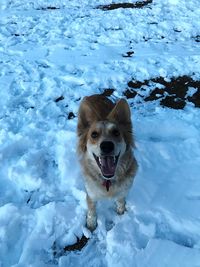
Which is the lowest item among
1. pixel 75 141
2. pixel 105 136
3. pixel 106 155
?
pixel 75 141

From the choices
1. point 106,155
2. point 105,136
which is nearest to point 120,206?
point 106,155

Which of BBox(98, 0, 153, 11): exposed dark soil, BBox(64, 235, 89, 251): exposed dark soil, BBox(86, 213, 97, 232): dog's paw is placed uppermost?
BBox(86, 213, 97, 232): dog's paw

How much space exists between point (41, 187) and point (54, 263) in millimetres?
1235

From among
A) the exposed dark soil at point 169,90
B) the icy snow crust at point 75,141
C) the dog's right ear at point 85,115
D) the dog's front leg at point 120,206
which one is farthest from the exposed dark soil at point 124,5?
the dog's front leg at point 120,206

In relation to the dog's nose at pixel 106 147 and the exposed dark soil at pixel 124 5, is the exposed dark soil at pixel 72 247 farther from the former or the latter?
the exposed dark soil at pixel 124 5

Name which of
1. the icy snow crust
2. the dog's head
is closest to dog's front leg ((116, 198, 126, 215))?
the icy snow crust

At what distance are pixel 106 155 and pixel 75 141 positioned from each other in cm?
201

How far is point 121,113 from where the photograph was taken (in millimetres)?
4305

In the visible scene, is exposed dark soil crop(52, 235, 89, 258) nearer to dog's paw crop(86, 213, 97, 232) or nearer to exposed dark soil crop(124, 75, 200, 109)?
dog's paw crop(86, 213, 97, 232)

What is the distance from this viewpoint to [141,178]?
5.20 meters

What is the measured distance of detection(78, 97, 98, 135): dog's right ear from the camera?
430 cm

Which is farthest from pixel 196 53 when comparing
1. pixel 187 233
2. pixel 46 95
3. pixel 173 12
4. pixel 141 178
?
pixel 187 233

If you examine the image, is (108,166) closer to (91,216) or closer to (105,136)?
(105,136)

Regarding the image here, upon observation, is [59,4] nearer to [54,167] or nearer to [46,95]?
[46,95]
